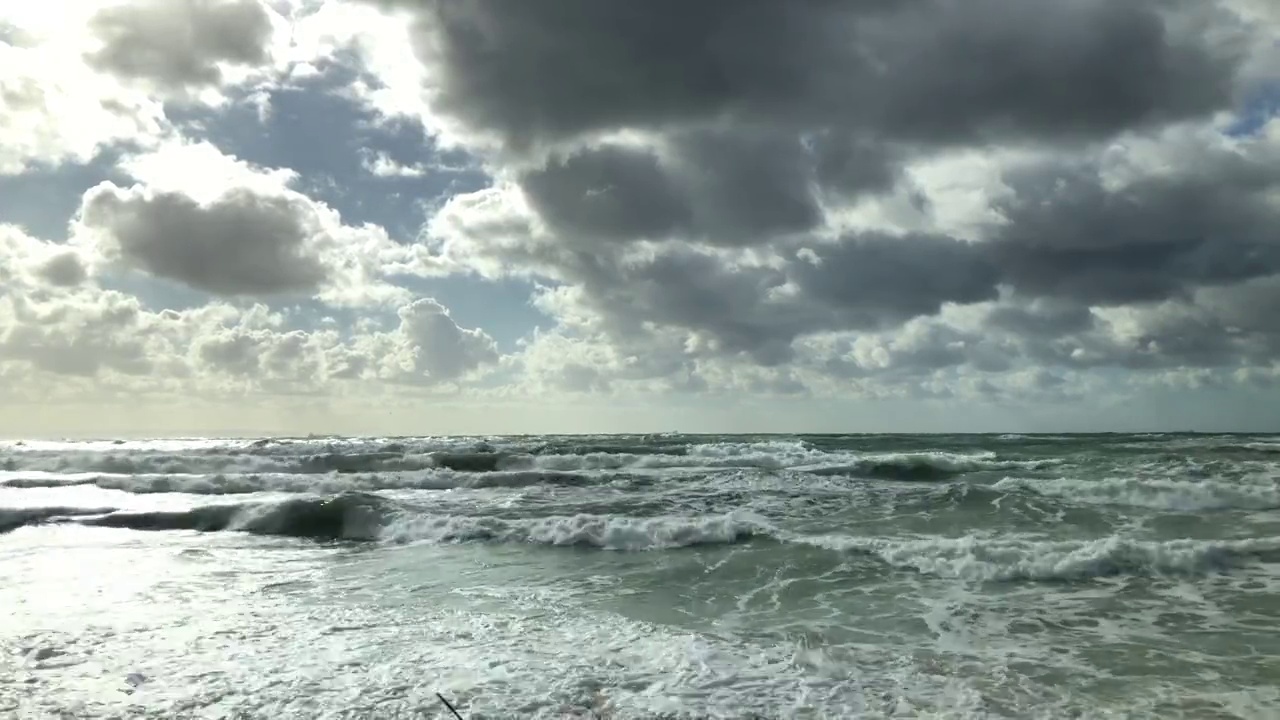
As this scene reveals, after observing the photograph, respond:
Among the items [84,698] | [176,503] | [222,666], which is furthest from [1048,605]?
[176,503]

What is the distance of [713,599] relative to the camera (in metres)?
9.27

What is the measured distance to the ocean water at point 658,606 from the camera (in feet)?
19.3

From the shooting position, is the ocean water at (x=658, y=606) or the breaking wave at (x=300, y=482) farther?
the breaking wave at (x=300, y=482)

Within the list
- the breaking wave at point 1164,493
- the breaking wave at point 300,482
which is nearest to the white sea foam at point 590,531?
the breaking wave at point 1164,493

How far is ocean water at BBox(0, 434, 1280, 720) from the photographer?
232 inches

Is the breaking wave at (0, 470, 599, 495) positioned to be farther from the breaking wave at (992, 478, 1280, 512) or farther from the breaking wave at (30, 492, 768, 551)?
the breaking wave at (992, 478, 1280, 512)

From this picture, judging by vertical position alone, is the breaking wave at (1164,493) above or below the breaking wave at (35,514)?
above

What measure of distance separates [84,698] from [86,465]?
128 ft

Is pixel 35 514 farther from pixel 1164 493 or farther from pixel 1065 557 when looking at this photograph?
pixel 1164 493

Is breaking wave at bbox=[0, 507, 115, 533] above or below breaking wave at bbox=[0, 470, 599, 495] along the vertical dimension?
above

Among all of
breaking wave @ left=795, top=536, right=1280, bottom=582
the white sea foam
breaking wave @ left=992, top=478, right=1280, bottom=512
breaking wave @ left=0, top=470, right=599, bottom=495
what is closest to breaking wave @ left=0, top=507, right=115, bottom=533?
breaking wave @ left=0, top=470, right=599, bottom=495

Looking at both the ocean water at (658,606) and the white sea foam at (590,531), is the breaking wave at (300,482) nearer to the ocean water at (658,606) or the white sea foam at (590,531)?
the ocean water at (658,606)

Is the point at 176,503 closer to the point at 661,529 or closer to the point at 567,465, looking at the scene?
the point at 661,529

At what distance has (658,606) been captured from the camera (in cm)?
893
